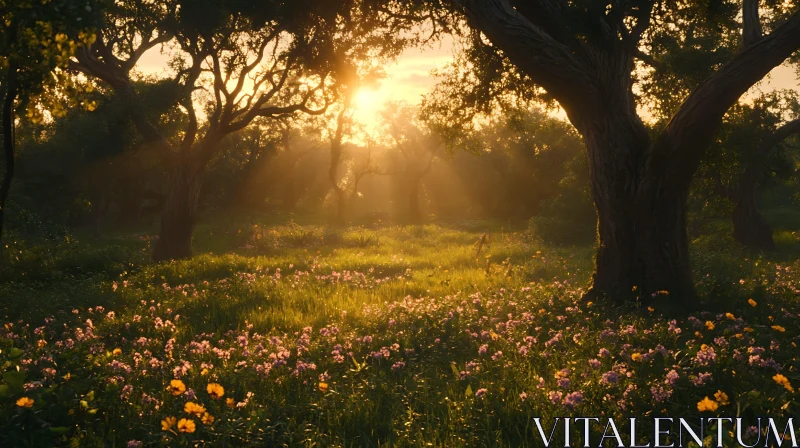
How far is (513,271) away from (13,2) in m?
11.2

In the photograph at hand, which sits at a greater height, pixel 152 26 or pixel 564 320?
pixel 152 26

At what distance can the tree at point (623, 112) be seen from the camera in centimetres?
830

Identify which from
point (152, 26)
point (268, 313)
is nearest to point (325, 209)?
point (152, 26)

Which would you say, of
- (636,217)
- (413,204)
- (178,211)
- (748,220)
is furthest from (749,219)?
(413,204)

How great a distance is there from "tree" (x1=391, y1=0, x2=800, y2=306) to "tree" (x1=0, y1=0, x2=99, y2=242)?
5.49 m

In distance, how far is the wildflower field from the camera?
424 cm

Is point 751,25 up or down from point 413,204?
up

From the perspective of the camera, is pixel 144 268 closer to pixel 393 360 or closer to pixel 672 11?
pixel 393 360

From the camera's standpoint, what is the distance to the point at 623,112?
30.2ft

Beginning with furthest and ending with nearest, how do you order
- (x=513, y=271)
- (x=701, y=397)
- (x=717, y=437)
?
(x=513, y=271), (x=701, y=397), (x=717, y=437)

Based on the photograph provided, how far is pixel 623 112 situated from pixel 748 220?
550 inches

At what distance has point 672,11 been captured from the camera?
10.8 metres

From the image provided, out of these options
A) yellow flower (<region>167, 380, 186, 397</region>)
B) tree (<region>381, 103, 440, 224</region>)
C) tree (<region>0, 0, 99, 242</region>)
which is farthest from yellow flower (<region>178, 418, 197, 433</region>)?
tree (<region>381, 103, 440, 224</region>)

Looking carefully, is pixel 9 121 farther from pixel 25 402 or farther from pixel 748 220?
pixel 748 220
